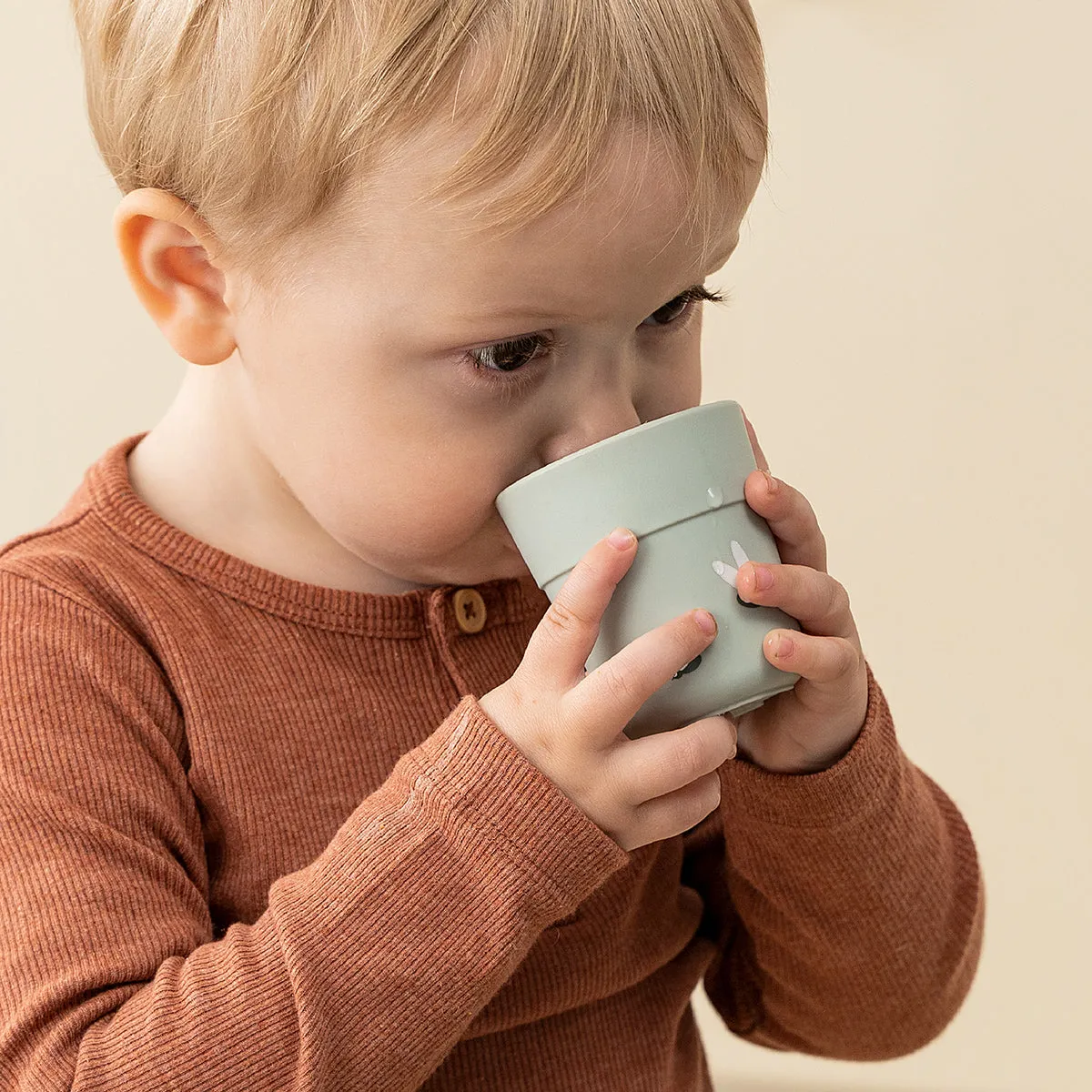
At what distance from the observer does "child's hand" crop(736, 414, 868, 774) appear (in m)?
0.65

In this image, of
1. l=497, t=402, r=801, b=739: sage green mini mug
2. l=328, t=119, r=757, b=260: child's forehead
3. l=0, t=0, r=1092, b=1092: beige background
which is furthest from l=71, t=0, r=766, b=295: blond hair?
l=0, t=0, r=1092, b=1092: beige background

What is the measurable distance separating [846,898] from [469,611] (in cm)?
27

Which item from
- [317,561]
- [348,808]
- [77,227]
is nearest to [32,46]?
[77,227]

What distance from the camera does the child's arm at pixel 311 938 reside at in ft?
2.15

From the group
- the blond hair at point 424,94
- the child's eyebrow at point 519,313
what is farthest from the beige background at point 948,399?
the child's eyebrow at point 519,313

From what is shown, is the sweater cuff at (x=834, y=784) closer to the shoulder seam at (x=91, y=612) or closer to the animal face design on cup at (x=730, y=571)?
the animal face design on cup at (x=730, y=571)

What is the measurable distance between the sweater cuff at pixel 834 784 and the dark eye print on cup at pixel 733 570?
0.19 metres

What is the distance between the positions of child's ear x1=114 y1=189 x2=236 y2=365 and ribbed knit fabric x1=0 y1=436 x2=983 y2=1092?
0.10m

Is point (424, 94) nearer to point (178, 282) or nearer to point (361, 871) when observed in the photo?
point (178, 282)

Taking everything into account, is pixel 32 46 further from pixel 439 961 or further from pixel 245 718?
pixel 439 961

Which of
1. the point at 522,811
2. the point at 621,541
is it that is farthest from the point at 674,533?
the point at 522,811

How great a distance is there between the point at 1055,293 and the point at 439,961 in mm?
1047

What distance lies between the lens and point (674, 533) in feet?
2.07

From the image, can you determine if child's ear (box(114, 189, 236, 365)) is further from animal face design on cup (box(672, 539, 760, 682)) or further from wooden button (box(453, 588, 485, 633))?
animal face design on cup (box(672, 539, 760, 682))
